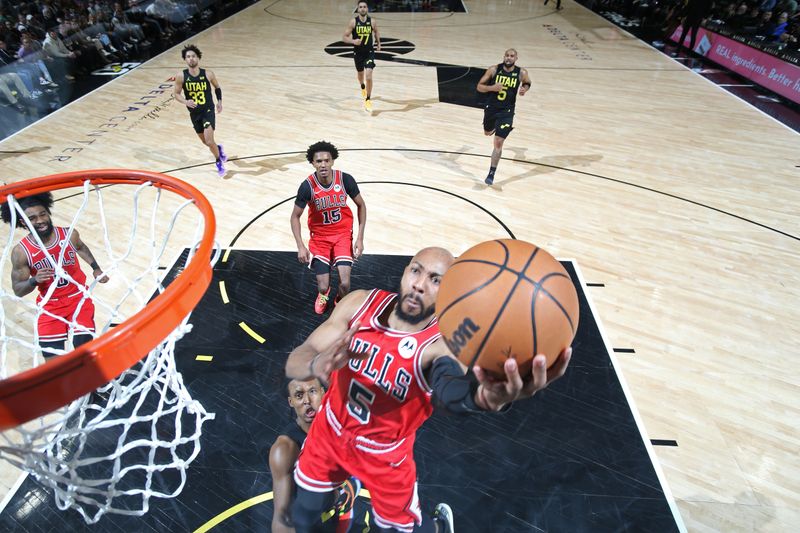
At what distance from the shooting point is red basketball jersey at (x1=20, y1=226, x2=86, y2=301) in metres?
3.21

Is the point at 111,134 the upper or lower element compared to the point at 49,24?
lower

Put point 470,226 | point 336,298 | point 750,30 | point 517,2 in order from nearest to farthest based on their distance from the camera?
point 336,298 → point 470,226 → point 750,30 → point 517,2

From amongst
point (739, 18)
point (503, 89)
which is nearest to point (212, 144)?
point (503, 89)

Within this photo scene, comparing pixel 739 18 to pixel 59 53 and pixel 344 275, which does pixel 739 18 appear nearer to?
pixel 344 275

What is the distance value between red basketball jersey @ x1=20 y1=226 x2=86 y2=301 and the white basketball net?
0.14 m

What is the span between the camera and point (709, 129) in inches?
334

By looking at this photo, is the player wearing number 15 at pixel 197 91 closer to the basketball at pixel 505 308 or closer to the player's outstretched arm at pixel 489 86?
the player's outstretched arm at pixel 489 86

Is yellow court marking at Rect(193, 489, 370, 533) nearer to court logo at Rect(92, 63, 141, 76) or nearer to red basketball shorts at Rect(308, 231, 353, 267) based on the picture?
red basketball shorts at Rect(308, 231, 353, 267)

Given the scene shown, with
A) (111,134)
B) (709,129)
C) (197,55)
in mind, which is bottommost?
(111,134)

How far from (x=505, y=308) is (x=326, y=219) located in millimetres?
2666

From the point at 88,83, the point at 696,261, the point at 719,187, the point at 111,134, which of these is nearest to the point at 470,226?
the point at 696,261

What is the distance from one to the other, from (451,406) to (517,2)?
20.8m

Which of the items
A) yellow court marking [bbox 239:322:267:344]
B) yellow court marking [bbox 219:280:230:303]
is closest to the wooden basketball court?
yellow court marking [bbox 239:322:267:344]

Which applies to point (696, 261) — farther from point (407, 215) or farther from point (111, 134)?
A: point (111, 134)
